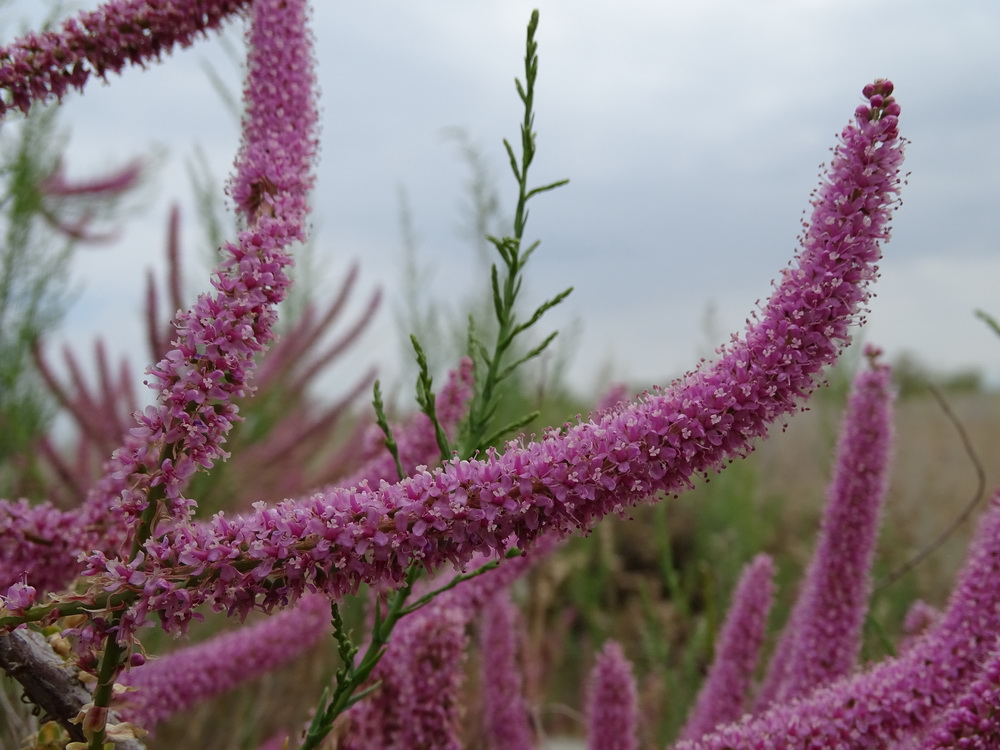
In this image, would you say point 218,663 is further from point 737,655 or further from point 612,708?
point 737,655

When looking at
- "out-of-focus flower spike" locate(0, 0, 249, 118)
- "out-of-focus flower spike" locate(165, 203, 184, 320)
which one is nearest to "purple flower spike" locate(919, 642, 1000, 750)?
"out-of-focus flower spike" locate(0, 0, 249, 118)

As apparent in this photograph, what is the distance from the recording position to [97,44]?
0.96 m

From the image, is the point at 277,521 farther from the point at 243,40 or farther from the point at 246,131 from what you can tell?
the point at 243,40

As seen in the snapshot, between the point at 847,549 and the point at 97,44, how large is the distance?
118 cm

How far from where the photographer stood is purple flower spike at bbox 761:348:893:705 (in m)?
1.24

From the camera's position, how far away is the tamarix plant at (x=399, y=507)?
2.00 ft

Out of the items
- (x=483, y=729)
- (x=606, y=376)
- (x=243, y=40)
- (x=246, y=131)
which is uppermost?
(x=243, y=40)

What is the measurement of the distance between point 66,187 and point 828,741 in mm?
3994

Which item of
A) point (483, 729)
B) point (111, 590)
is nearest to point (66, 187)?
point (483, 729)

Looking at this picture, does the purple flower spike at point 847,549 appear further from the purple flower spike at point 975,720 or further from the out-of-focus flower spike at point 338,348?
the out-of-focus flower spike at point 338,348

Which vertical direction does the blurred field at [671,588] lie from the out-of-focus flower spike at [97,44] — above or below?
below

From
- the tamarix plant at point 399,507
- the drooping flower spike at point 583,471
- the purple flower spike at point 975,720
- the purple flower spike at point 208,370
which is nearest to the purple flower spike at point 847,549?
the tamarix plant at point 399,507

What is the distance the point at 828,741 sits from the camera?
0.87 meters

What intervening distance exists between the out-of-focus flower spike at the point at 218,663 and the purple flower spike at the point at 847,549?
0.74 m
